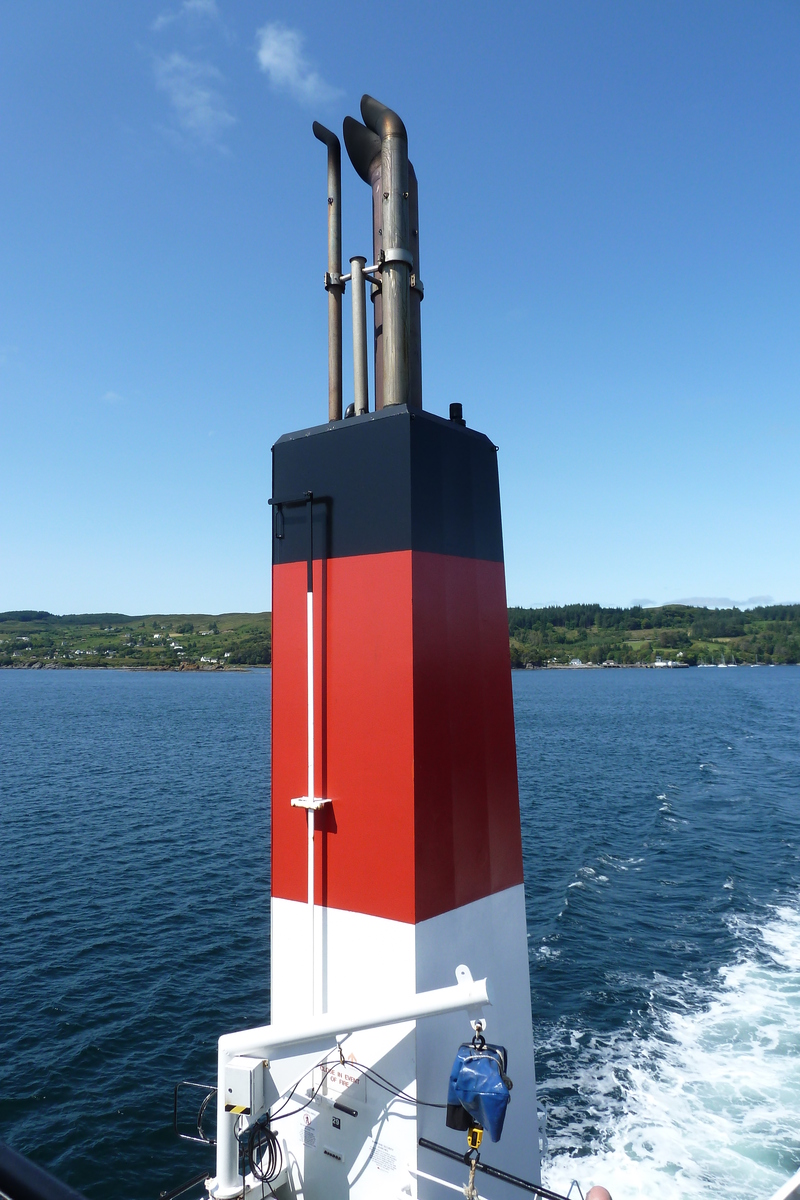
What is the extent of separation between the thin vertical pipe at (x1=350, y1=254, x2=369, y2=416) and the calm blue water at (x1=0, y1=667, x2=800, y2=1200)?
7.47 m

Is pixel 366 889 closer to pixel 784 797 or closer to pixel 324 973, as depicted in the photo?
pixel 324 973

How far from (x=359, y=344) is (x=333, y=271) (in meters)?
0.86

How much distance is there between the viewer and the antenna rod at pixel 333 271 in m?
6.85

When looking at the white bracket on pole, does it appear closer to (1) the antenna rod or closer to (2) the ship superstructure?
(2) the ship superstructure

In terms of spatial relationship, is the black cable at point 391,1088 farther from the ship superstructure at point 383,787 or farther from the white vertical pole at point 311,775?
the white vertical pole at point 311,775

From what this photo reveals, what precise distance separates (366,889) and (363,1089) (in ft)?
4.98

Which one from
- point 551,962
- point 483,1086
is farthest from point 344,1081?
point 551,962

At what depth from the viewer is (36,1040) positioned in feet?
53.4

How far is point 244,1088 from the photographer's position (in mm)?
5809

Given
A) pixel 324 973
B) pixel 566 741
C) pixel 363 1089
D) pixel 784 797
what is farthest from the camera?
pixel 566 741

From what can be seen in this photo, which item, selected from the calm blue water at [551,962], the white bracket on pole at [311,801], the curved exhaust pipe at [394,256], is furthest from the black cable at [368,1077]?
the curved exhaust pipe at [394,256]

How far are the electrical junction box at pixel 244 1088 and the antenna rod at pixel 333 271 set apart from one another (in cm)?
561

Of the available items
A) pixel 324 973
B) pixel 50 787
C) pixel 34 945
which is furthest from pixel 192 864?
pixel 324 973

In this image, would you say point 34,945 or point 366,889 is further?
point 34,945
